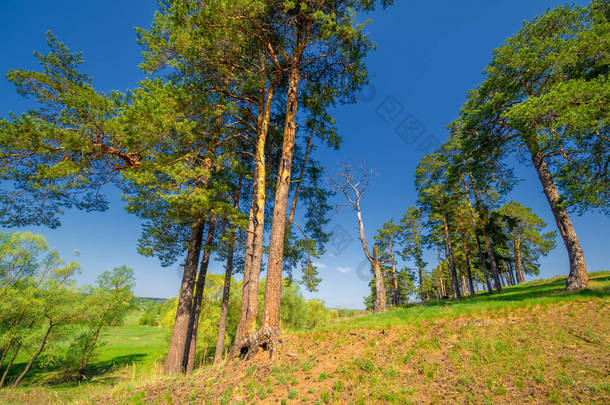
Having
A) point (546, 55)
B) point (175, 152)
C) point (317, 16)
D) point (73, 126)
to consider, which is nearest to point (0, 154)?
point (73, 126)

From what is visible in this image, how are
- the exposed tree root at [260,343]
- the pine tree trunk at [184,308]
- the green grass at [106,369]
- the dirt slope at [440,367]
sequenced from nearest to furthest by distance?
the dirt slope at [440,367]
the exposed tree root at [260,343]
the pine tree trunk at [184,308]
the green grass at [106,369]

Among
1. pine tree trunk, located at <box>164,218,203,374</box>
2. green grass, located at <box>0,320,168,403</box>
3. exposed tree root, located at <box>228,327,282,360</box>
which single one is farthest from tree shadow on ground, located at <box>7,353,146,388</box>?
exposed tree root, located at <box>228,327,282,360</box>

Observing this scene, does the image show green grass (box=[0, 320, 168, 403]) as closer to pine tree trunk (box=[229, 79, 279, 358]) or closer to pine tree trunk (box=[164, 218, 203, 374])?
pine tree trunk (box=[164, 218, 203, 374])

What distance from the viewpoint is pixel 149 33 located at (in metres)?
9.40

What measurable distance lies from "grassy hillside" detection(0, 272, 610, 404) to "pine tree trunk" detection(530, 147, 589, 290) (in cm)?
158

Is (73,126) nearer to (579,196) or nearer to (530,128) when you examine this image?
(530,128)

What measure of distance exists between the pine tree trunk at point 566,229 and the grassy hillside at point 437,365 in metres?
1.58

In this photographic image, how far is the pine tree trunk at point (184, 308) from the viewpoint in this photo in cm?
844

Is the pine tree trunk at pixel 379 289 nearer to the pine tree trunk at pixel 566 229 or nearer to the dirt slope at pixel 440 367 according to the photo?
the dirt slope at pixel 440 367

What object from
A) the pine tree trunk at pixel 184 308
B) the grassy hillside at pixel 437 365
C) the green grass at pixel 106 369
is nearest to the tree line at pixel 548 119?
the grassy hillside at pixel 437 365

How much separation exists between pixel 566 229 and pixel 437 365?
11195 mm

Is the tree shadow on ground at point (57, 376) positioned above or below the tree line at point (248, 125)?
below

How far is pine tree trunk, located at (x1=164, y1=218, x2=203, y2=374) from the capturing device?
8.44 meters

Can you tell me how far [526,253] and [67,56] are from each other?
168ft
